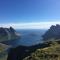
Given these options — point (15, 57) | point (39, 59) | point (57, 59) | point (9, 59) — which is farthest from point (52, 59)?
point (9, 59)

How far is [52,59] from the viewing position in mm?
53188

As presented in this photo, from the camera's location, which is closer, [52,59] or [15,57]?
[52,59]

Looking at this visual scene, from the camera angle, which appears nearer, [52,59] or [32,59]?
[52,59]

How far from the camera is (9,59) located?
156 m

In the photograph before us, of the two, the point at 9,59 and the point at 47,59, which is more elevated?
the point at 47,59

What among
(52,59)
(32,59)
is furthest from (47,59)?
(32,59)

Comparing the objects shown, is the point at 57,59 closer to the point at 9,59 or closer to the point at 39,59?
the point at 39,59

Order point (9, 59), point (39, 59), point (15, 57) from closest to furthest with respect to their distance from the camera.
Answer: point (39, 59), point (15, 57), point (9, 59)

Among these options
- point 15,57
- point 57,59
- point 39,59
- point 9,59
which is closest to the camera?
point 57,59

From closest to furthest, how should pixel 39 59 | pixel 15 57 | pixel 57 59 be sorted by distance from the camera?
pixel 57 59 → pixel 39 59 → pixel 15 57

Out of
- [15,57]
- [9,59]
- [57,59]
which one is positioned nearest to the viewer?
[57,59]

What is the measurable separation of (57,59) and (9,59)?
10881 centimetres

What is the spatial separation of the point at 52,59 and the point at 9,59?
355 feet

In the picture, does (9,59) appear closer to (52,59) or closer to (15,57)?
(15,57)
